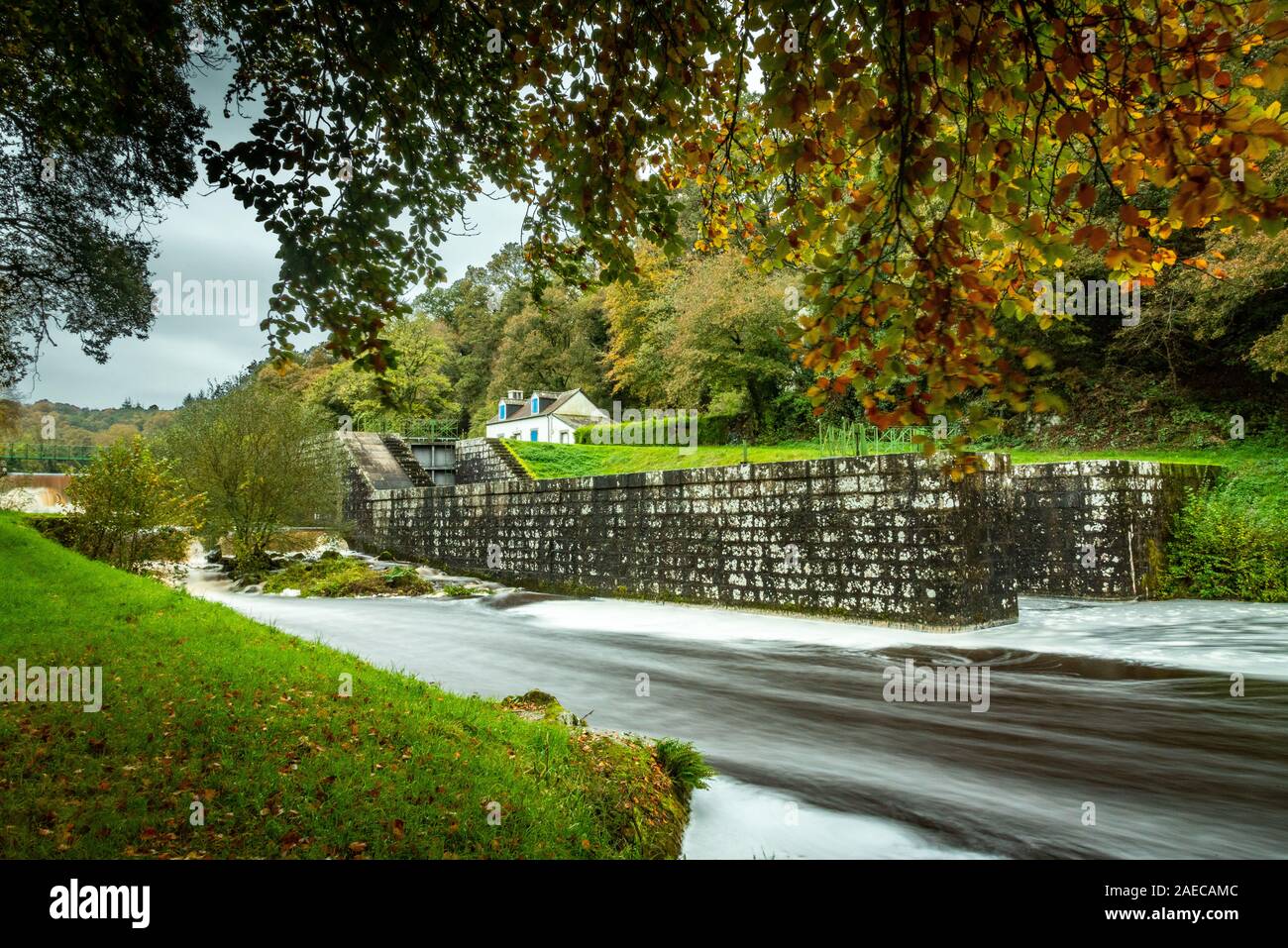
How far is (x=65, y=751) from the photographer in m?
3.74

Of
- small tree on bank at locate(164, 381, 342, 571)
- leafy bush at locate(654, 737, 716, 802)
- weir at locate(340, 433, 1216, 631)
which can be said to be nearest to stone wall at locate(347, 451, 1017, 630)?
weir at locate(340, 433, 1216, 631)

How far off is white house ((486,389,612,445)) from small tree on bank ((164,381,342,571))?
2348 centimetres

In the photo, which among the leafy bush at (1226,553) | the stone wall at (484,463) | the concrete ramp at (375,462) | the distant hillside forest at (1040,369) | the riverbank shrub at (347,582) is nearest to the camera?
the leafy bush at (1226,553)

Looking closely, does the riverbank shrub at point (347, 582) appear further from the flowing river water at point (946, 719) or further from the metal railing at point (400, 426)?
the metal railing at point (400, 426)

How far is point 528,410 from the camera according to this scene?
1953 inches

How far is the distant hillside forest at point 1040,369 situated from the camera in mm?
16922

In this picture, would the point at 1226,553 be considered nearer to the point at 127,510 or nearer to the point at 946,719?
the point at 946,719

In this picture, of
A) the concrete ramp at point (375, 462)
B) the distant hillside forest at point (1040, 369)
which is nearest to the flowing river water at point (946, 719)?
the distant hillside forest at point (1040, 369)

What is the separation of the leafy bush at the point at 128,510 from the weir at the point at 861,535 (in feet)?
22.8

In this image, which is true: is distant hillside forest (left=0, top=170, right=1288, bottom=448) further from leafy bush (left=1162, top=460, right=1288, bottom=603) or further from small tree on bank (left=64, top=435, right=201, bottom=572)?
leafy bush (left=1162, top=460, right=1288, bottom=603)

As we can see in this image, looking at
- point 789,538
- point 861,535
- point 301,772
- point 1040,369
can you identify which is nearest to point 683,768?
point 301,772

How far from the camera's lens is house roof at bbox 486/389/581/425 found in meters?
46.2

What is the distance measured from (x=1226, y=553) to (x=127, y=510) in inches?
746

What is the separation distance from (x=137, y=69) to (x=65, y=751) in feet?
13.2
